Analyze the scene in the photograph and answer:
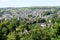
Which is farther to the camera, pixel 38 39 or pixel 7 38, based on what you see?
pixel 7 38

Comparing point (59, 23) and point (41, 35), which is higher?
point (59, 23)

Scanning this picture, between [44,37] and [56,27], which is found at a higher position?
[56,27]

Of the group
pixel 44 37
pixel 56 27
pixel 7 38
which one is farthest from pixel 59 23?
pixel 7 38

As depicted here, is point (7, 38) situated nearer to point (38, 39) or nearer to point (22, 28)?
point (38, 39)

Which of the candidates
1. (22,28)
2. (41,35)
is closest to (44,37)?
(41,35)

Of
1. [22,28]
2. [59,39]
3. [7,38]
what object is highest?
[59,39]

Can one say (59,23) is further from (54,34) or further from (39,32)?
(39,32)

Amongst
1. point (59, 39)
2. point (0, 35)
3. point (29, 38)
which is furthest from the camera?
point (0, 35)

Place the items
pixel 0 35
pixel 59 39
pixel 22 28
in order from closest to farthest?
pixel 59 39 → pixel 0 35 → pixel 22 28

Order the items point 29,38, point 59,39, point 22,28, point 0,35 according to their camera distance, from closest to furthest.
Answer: point 59,39 → point 29,38 → point 0,35 → point 22,28
